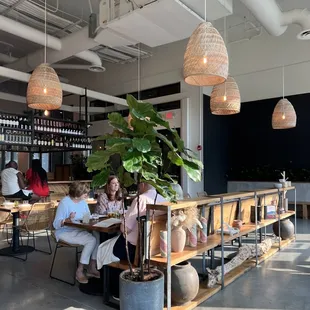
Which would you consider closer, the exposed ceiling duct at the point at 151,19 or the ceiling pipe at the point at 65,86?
the exposed ceiling duct at the point at 151,19

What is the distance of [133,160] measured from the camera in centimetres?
243

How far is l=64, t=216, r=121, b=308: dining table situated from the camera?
325 centimetres

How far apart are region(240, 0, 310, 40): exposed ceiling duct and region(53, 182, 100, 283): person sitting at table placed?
4.18 m

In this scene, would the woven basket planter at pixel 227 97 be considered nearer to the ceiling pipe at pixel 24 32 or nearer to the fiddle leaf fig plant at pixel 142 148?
the fiddle leaf fig plant at pixel 142 148

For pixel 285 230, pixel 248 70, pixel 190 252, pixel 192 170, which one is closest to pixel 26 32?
pixel 192 170

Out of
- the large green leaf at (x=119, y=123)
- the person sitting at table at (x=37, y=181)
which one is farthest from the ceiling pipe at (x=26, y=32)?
the large green leaf at (x=119, y=123)

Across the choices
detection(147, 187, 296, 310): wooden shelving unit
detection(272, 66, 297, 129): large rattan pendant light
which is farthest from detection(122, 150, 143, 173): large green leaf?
detection(272, 66, 297, 129): large rattan pendant light

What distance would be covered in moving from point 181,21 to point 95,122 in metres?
7.24

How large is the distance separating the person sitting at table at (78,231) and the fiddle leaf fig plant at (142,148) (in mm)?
1300

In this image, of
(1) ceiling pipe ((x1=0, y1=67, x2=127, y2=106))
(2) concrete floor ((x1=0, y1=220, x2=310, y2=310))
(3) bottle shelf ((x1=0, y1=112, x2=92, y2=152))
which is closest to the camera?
(2) concrete floor ((x1=0, y1=220, x2=310, y2=310))

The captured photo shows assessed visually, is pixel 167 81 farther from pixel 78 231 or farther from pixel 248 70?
pixel 78 231

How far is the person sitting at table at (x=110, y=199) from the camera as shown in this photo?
4461mm

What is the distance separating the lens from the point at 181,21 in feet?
14.9

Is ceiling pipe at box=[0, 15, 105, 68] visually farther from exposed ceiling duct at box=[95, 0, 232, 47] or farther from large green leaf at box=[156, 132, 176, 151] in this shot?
large green leaf at box=[156, 132, 176, 151]
